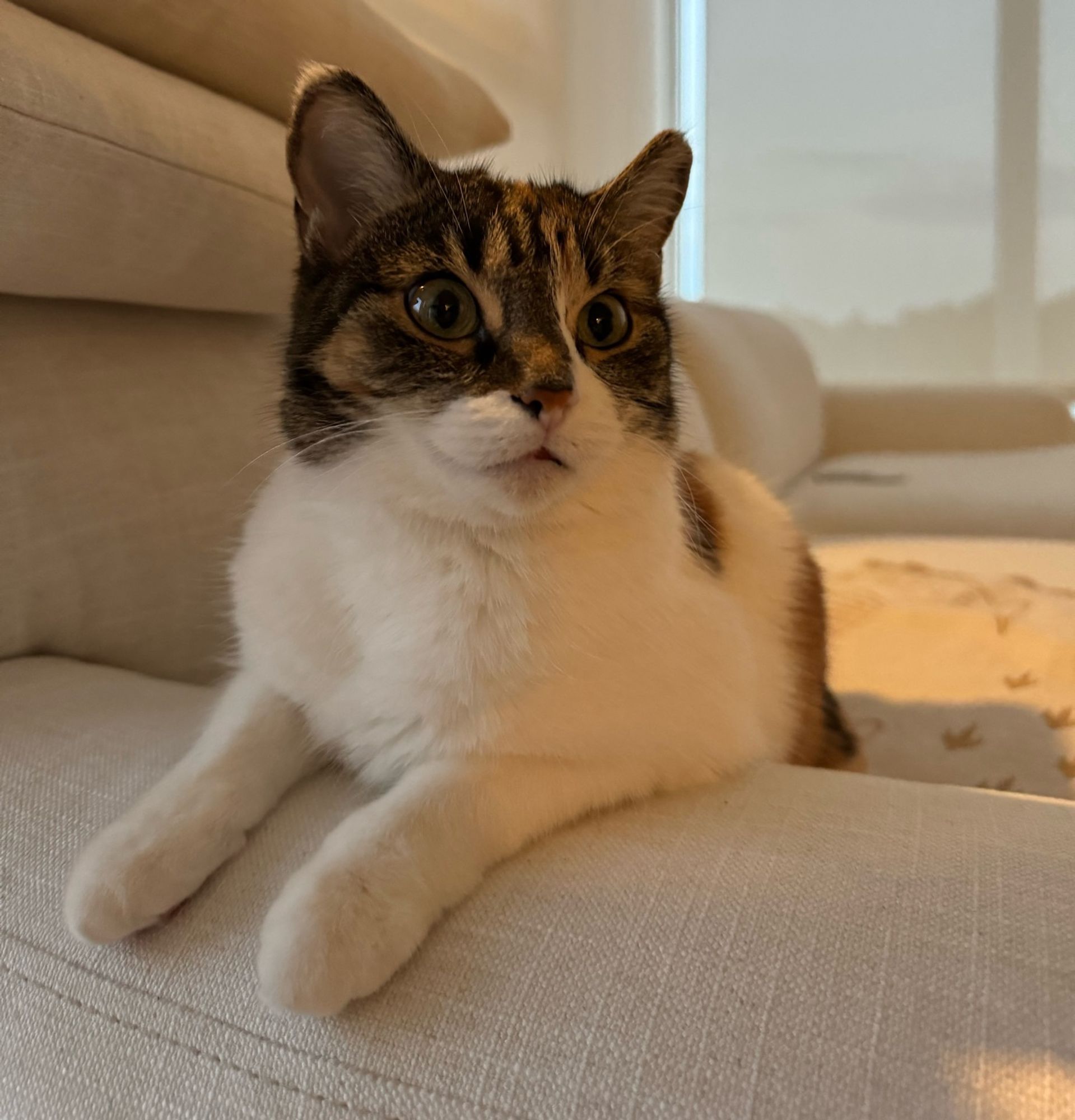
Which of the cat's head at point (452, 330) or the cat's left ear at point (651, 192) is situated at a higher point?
the cat's left ear at point (651, 192)

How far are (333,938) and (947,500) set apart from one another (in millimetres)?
1939

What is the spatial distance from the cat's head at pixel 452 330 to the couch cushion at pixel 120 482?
0.17 meters

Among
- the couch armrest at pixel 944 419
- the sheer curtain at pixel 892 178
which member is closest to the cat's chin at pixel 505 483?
the couch armrest at pixel 944 419

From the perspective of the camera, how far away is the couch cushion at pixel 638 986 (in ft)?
1.37

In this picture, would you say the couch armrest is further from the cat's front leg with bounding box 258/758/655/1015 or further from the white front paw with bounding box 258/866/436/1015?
the white front paw with bounding box 258/866/436/1015

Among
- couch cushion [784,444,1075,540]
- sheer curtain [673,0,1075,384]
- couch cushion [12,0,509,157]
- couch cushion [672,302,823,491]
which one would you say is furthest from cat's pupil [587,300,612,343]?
sheer curtain [673,0,1075,384]

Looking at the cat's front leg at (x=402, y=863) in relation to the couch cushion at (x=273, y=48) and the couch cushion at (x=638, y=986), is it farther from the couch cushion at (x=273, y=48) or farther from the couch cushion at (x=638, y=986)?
the couch cushion at (x=273, y=48)

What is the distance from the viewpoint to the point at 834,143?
13.5 feet

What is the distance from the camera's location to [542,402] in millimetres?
618

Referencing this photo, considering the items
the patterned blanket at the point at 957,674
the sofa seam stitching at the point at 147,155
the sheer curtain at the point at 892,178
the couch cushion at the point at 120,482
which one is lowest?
the patterned blanket at the point at 957,674

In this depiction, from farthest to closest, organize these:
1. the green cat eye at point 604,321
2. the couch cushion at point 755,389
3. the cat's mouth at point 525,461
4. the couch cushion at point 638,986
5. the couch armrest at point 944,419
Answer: the couch armrest at point 944,419, the couch cushion at point 755,389, the green cat eye at point 604,321, the cat's mouth at point 525,461, the couch cushion at point 638,986

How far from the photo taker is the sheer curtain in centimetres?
392

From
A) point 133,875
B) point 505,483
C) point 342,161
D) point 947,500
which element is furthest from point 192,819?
point 947,500

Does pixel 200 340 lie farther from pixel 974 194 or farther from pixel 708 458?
pixel 974 194
